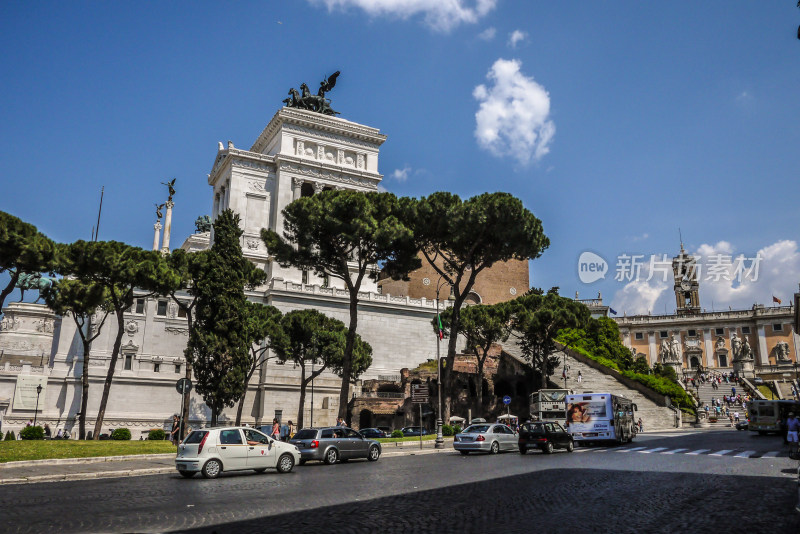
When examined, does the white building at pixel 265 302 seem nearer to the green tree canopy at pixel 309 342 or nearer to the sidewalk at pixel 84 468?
the green tree canopy at pixel 309 342

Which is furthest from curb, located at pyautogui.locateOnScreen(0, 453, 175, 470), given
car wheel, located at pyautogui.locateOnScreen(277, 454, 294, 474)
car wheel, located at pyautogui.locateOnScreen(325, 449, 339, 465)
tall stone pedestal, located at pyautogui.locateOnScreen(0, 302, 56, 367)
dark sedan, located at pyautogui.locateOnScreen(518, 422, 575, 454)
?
tall stone pedestal, located at pyautogui.locateOnScreen(0, 302, 56, 367)

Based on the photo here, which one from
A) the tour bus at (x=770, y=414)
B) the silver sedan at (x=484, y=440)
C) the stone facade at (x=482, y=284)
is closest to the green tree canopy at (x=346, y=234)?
the silver sedan at (x=484, y=440)

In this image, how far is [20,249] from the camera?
29.0 meters

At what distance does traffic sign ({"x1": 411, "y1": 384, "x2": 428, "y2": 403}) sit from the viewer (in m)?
48.1

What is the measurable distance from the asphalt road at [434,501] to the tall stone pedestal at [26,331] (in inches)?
2268

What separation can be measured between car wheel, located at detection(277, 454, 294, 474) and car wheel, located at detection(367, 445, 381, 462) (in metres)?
4.52

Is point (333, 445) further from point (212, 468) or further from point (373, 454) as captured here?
point (212, 468)

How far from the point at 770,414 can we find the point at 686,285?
Answer: 180 feet

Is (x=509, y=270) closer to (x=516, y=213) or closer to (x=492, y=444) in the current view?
(x=516, y=213)

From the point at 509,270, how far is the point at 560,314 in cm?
3199

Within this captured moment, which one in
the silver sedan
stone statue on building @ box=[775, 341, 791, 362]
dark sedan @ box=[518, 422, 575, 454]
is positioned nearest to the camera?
dark sedan @ box=[518, 422, 575, 454]

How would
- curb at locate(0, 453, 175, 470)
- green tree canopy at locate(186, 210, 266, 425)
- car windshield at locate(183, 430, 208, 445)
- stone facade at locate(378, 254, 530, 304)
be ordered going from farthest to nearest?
stone facade at locate(378, 254, 530, 304) < green tree canopy at locate(186, 210, 266, 425) < curb at locate(0, 453, 175, 470) < car windshield at locate(183, 430, 208, 445)

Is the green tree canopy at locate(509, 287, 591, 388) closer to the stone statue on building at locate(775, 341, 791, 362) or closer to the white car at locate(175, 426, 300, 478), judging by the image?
the white car at locate(175, 426, 300, 478)

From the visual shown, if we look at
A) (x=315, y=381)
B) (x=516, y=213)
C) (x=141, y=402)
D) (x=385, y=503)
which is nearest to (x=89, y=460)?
(x=385, y=503)
